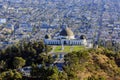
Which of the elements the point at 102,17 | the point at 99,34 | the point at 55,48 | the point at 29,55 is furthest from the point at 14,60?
the point at 102,17

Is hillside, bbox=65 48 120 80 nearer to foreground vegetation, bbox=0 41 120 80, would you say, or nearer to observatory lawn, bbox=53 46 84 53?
foreground vegetation, bbox=0 41 120 80

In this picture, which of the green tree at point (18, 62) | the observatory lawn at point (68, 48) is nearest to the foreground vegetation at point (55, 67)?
the green tree at point (18, 62)

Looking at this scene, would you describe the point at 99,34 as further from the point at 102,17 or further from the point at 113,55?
the point at 113,55

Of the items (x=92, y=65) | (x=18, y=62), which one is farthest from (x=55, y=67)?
(x=92, y=65)

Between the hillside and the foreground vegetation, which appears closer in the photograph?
the foreground vegetation

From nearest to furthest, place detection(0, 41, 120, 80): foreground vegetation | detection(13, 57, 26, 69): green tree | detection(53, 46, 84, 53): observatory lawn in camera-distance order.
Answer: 1. detection(0, 41, 120, 80): foreground vegetation
2. detection(13, 57, 26, 69): green tree
3. detection(53, 46, 84, 53): observatory lawn

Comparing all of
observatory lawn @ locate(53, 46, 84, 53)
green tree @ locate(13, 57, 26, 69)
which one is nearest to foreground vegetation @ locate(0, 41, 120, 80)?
green tree @ locate(13, 57, 26, 69)

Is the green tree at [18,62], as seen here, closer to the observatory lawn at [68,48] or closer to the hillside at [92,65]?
the hillside at [92,65]

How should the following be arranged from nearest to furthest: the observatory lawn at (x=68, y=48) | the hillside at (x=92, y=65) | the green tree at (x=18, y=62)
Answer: the hillside at (x=92, y=65)
the green tree at (x=18, y=62)
the observatory lawn at (x=68, y=48)
